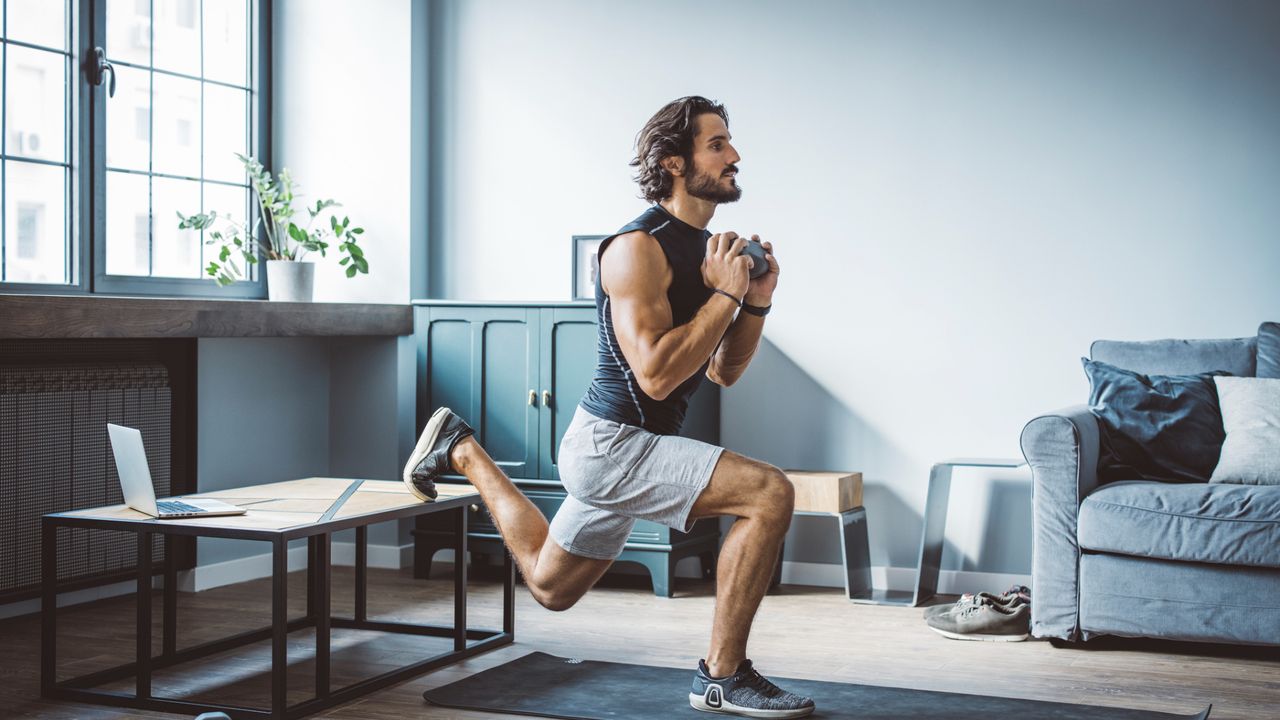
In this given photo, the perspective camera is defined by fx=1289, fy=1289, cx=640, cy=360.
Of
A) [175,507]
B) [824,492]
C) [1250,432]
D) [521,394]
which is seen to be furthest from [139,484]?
[1250,432]

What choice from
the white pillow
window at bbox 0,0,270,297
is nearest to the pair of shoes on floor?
the white pillow

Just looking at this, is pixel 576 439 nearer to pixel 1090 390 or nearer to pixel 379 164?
pixel 1090 390

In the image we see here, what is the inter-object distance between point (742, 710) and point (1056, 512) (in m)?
1.46

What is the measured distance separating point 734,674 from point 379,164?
10.6ft

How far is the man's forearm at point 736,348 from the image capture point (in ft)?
A: 9.89

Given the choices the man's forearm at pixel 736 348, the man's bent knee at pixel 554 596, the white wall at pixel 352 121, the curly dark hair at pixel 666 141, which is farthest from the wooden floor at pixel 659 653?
the white wall at pixel 352 121

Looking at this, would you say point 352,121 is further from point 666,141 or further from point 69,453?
point 666,141

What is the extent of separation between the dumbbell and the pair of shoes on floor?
167 centimetres

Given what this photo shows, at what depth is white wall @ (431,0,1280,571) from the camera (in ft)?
14.9

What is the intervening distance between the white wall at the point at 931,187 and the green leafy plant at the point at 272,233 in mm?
699

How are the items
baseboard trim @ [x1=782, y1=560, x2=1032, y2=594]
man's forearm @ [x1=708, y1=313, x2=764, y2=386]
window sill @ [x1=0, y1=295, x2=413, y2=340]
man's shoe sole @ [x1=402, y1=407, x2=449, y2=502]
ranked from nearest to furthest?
man's forearm @ [x1=708, y1=313, x2=764, y2=386] < man's shoe sole @ [x1=402, y1=407, x2=449, y2=502] < window sill @ [x1=0, y1=295, x2=413, y2=340] < baseboard trim @ [x1=782, y1=560, x2=1032, y2=594]

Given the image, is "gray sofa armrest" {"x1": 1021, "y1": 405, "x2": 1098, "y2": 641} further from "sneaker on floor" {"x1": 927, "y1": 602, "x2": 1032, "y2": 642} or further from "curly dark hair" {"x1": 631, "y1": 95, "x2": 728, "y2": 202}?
"curly dark hair" {"x1": 631, "y1": 95, "x2": 728, "y2": 202}

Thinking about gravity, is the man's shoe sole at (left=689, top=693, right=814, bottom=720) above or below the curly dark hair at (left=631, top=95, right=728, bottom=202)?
below

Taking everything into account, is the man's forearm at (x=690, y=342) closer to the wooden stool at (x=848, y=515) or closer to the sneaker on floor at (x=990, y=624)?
the sneaker on floor at (x=990, y=624)
